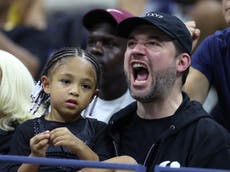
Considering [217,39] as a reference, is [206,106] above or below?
below

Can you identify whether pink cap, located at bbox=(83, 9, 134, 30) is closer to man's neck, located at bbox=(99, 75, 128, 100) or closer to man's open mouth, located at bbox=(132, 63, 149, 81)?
man's neck, located at bbox=(99, 75, 128, 100)

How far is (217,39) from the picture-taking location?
19.2ft

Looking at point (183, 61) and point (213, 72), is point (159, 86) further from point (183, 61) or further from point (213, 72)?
point (213, 72)

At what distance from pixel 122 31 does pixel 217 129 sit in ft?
2.40

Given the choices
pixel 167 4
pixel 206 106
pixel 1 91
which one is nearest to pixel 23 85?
pixel 1 91

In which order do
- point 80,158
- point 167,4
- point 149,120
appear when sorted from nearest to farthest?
point 80,158 → point 149,120 → point 167,4

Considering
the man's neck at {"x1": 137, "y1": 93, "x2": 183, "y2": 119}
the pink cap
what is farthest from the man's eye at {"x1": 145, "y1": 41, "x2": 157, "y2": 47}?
the pink cap

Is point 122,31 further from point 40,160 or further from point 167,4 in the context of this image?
point 167,4

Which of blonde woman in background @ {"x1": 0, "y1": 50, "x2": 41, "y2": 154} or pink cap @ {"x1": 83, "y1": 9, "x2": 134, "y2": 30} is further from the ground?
pink cap @ {"x1": 83, "y1": 9, "x2": 134, "y2": 30}

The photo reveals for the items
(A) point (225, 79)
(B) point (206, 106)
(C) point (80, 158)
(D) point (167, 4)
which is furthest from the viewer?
(D) point (167, 4)

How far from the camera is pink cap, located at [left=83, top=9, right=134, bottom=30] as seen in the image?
608 cm

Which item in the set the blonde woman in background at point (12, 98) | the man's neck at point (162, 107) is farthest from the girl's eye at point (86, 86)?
the blonde woman in background at point (12, 98)

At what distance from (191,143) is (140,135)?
1.13ft

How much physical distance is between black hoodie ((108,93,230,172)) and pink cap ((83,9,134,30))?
111 cm
